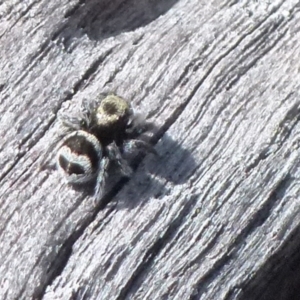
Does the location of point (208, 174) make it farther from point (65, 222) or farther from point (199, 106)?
point (65, 222)

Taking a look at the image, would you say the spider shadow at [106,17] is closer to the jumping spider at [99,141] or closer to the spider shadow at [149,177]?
the jumping spider at [99,141]

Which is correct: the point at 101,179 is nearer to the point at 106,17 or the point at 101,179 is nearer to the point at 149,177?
the point at 149,177

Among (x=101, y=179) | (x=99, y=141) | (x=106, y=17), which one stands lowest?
(x=101, y=179)

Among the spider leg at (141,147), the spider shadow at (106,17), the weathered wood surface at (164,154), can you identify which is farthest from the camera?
the spider shadow at (106,17)

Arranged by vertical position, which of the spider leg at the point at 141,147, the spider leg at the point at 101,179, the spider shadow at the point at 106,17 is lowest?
the spider leg at the point at 101,179

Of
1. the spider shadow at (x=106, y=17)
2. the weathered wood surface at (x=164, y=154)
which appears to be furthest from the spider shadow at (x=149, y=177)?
the spider shadow at (x=106, y=17)

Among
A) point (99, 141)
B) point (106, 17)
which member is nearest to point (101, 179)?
point (99, 141)

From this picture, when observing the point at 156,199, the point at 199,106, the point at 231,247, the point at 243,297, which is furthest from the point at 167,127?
the point at 243,297
